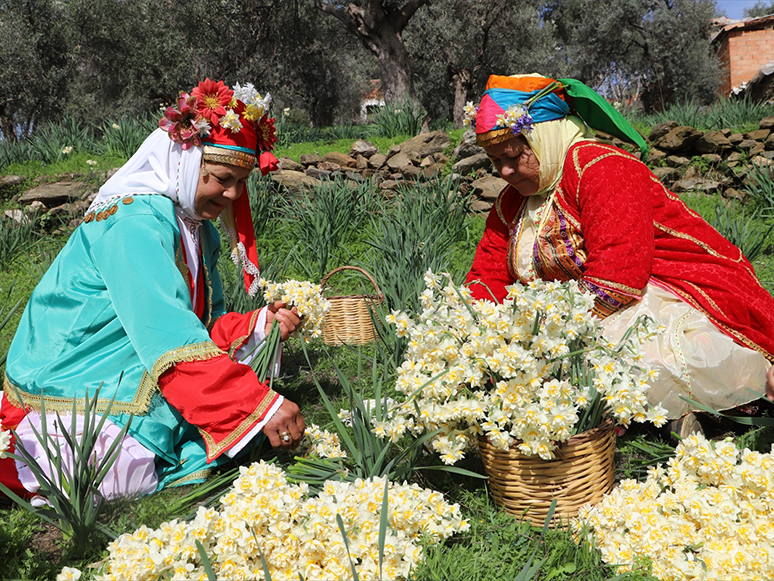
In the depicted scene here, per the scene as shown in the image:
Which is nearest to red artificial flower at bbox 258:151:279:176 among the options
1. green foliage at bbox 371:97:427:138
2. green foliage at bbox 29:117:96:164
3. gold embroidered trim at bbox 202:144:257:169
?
gold embroidered trim at bbox 202:144:257:169

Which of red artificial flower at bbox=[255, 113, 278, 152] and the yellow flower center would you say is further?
red artificial flower at bbox=[255, 113, 278, 152]

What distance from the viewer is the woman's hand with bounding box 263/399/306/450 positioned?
1.72 metres

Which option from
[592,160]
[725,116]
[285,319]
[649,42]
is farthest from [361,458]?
[649,42]

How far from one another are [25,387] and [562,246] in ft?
6.65

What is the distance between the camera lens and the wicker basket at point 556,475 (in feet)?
4.85

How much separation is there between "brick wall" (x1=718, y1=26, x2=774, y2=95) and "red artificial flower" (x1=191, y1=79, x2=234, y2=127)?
20.0m

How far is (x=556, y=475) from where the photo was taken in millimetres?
1491

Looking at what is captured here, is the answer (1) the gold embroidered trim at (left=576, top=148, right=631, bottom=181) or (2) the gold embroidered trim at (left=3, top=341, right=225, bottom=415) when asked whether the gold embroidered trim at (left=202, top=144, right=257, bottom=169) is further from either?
(1) the gold embroidered trim at (left=576, top=148, right=631, bottom=181)

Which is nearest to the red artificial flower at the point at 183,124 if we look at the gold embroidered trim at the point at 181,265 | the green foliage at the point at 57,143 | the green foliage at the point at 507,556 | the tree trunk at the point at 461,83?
the gold embroidered trim at the point at 181,265

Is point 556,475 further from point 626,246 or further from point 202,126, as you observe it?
point 202,126

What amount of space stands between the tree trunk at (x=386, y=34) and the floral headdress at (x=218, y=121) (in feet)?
30.9

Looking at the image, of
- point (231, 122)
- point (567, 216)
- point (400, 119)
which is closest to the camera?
point (231, 122)

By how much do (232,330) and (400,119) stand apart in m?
5.83

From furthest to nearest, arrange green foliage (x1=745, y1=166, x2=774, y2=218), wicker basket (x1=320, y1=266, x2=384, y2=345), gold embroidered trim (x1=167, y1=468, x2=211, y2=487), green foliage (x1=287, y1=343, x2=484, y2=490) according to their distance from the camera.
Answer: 1. green foliage (x1=745, y1=166, x2=774, y2=218)
2. wicker basket (x1=320, y1=266, x2=384, y2=345)
3. gold embroidered trim (x1=167, y1=468, x2=211, y2=487)
4. green foliage (x1=287, y1=343, x2=484, y2=490)
